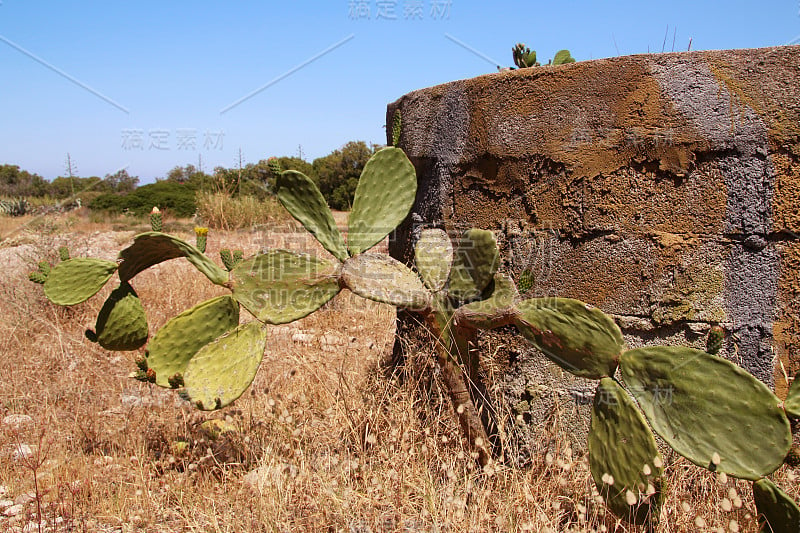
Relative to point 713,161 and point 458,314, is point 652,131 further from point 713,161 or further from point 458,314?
point 458,314

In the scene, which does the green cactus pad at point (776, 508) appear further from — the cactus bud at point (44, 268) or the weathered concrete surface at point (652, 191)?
the cactus bud at point (44, 268)

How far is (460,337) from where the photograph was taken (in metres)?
2.09

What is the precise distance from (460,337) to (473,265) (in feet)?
0.99

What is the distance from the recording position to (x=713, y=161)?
185 cm

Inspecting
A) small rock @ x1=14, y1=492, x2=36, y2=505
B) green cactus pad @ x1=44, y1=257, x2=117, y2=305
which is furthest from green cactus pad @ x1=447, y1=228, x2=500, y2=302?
small rock @ x1=14, y1=492, x2=36, y2=505

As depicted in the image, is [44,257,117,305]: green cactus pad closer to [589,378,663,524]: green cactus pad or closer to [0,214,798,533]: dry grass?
[0,214,798,533]: dry grass

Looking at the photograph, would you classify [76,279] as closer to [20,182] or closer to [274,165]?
[274,165]

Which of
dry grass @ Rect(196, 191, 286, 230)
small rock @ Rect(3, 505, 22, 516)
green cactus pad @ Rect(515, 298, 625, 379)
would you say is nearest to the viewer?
green cactus pad @ Rect(515, 298, 625, 379)

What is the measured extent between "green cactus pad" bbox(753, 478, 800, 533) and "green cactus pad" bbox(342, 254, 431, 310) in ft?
3.58

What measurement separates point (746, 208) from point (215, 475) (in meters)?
2.05

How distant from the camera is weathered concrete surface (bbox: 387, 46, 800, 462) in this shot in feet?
5.96

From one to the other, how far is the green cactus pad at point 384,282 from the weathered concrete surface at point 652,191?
1.21 ft

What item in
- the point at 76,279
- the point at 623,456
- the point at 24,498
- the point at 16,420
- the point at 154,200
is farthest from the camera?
the point at 154,200

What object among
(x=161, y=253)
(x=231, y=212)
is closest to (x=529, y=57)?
(x=161, y=253)
